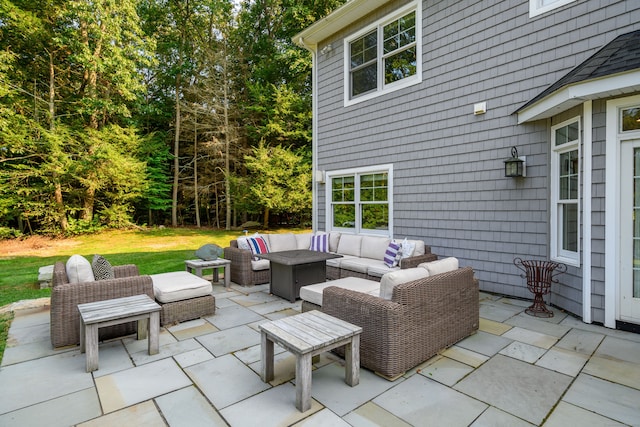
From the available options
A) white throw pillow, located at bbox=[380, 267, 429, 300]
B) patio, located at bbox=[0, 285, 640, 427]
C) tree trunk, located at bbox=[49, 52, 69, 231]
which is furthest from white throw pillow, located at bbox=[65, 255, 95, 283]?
tree trunk, located at bbox=[49, 52, 69, 231]

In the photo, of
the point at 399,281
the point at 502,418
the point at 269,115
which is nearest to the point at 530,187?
the point at 399,281

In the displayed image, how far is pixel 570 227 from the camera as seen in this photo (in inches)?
164

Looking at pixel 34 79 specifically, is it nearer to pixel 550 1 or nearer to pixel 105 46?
pixel 105 46

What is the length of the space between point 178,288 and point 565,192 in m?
5.05

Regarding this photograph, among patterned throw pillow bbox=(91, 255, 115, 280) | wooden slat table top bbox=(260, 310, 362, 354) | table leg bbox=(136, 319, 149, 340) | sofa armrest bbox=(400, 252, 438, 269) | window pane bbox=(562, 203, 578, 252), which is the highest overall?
window pane bbox=(562, 203, 578, 252)

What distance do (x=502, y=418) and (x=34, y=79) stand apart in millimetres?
15547

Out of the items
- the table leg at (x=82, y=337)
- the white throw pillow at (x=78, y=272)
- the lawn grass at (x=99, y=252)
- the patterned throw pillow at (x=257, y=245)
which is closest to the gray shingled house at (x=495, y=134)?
the patterned throw pillow at (x=257, y=245)

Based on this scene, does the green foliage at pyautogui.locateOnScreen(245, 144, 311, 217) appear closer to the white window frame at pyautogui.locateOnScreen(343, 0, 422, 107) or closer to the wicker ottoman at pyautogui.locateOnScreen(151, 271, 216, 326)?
the white window frame at pyautogui.locateOnScreen(343, 0, 422, 107)

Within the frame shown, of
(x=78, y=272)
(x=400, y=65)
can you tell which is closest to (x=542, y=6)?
(x=400, y=65)

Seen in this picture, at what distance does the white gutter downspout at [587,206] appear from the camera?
Result: 3.67 metres

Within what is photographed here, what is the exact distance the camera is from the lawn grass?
5.45 m

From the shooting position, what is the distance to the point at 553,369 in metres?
2.69

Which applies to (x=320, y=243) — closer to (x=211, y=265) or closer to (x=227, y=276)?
(x=227, y=276)

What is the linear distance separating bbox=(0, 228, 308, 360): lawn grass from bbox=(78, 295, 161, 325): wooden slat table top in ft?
3.25
